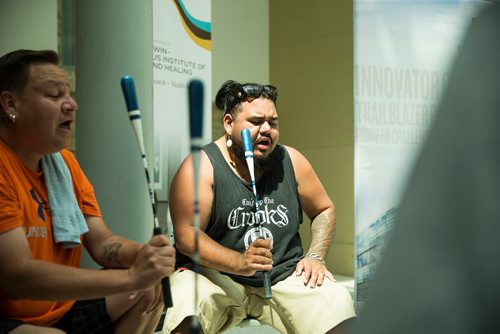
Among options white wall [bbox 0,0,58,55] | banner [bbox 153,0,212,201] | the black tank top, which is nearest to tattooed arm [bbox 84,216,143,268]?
the black tank top

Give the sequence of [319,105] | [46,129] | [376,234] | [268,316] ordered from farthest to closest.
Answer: [319,105]
[376,234]
[268,316]
[46,129]

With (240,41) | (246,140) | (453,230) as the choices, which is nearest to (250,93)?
(246,140)

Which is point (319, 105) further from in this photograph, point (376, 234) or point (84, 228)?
point (84, 228)

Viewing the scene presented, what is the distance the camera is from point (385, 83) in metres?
3.11

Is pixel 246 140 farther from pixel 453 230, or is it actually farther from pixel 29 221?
pixel 453 230

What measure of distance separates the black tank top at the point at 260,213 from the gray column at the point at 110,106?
10.0 inches

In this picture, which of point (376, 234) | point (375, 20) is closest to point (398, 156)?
point (376, 234)

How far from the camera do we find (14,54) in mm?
1471

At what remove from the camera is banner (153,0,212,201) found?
2.59 metres

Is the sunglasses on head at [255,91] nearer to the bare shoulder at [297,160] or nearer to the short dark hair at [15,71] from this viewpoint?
the bare shoulder at [297,160]

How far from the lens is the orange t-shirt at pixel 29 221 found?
4.51 feet

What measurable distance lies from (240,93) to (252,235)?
1.67ft

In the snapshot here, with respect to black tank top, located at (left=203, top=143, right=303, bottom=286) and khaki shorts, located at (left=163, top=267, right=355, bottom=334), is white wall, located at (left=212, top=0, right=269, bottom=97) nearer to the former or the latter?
black tank top, located at (left=203, top=143, right=303, bottom=286)

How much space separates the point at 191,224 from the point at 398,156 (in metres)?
1.36
